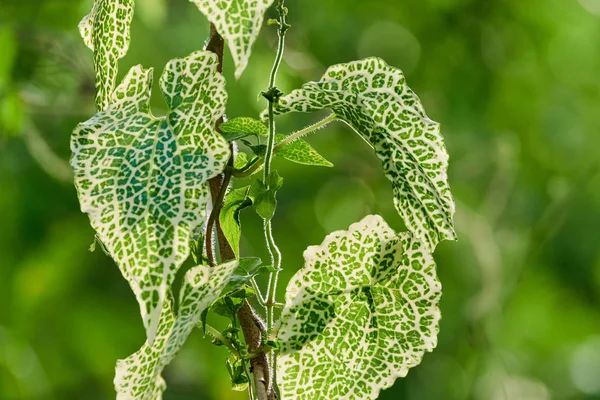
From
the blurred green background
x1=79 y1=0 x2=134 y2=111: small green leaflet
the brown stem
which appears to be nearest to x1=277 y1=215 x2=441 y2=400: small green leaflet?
the brown stem

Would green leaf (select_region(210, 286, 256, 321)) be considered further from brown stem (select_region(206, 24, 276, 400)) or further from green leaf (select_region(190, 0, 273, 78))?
green leaf (select_region(190, 0, 273, 78))

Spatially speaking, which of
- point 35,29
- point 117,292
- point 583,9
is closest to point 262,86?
point 35,29

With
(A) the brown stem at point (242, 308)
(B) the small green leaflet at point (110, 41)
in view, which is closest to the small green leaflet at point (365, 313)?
(A) the brown stem at point (242, 308)

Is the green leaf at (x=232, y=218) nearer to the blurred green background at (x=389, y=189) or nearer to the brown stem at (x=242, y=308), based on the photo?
the brown stem at (x=242, y=308)

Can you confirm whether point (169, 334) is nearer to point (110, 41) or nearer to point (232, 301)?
point (232, 301)

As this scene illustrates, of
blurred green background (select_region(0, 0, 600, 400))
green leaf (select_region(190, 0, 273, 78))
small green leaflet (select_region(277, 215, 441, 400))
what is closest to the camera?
green leaf (select_region(190, 0, 273, 78))

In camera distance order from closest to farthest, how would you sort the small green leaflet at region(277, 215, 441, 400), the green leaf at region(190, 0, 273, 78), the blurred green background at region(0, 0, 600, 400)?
the green leaf at region(190, 0, 273, 78) → the small green leaflet at region(277, 215, 441, 400) → the blurred green background at region(0, 0, 600, 400)
